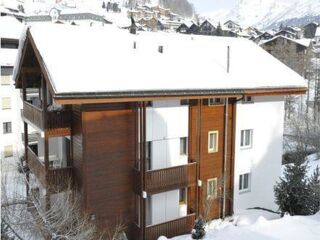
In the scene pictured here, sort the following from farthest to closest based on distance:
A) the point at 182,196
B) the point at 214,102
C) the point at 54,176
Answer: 1. the point at 214,102
2. the point at 182,196
3. the point at 54,176

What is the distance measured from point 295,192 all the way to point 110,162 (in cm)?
912

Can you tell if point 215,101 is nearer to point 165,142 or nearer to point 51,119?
point 165,142

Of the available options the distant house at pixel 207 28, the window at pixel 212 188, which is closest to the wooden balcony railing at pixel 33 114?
the window at pixel 212 188

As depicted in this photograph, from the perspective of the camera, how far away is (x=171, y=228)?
671 inches

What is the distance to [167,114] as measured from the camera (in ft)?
56.1

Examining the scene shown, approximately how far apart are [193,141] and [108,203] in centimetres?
485

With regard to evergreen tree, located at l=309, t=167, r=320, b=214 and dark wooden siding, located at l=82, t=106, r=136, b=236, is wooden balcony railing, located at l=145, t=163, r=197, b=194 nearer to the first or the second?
dark wooden siding, located at l=82, t=106, r=136, b=236

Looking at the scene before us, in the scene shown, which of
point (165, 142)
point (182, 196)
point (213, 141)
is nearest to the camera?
point (165, 142)

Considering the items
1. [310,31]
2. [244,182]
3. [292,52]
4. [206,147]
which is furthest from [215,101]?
[310,31]

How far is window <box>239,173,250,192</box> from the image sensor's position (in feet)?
66.0

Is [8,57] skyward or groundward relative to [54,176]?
skyward

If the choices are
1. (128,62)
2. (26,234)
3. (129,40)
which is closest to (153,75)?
(128,62)

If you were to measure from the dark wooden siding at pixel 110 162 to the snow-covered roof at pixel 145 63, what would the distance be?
4.79 ft

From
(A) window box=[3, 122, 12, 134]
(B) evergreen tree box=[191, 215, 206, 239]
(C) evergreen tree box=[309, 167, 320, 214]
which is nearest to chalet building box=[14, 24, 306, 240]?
(B) evergreen tree box=[191, 215, 206, 239]
